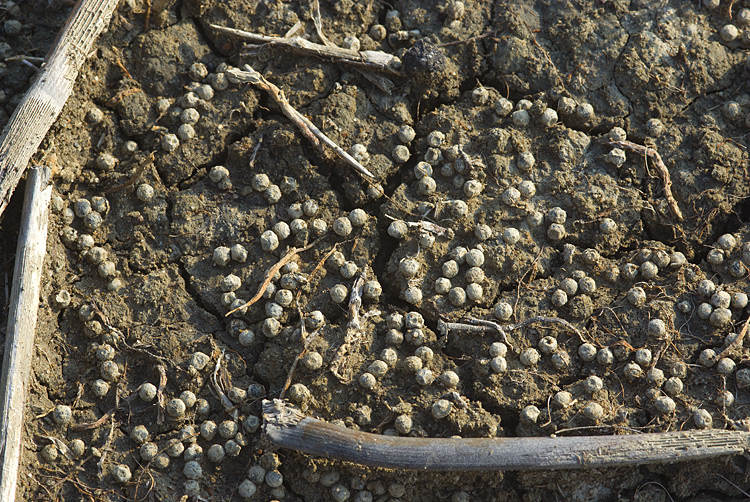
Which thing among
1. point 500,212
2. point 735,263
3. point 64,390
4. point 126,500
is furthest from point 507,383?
point 64,390

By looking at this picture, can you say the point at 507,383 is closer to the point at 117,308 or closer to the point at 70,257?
the point at 117,308

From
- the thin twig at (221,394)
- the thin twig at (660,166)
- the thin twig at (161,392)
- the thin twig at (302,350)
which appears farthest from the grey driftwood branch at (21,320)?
the thin twig at (660,166)

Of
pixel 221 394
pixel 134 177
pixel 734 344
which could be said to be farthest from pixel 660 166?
pixel 134 177

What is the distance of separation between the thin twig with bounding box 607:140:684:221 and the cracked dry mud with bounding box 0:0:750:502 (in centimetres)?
4

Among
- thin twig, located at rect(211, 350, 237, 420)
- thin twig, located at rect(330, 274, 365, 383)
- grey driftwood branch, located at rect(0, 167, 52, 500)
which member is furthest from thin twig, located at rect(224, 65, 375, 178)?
thin twig, located at rect(211, 350, 237, 420)

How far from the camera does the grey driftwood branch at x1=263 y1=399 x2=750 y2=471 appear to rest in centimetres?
301

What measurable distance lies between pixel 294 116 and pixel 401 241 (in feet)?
2.98

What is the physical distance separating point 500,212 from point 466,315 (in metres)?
0.59

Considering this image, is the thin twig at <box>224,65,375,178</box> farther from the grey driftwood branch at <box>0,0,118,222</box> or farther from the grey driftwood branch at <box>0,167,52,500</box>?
the grey driftwood branch at <box>0,167,52,500</box>

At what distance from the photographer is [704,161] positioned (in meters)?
3.63

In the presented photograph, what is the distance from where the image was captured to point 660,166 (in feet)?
11.8

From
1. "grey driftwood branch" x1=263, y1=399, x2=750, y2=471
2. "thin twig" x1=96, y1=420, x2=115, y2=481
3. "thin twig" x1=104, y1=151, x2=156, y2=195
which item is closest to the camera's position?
"grey driftwood branch" x1=263, y1=399, x2=750, y2=471

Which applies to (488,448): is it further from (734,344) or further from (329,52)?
(329,52)

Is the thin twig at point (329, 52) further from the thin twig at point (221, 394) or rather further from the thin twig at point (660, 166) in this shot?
the thin twig at point (221, 394)
